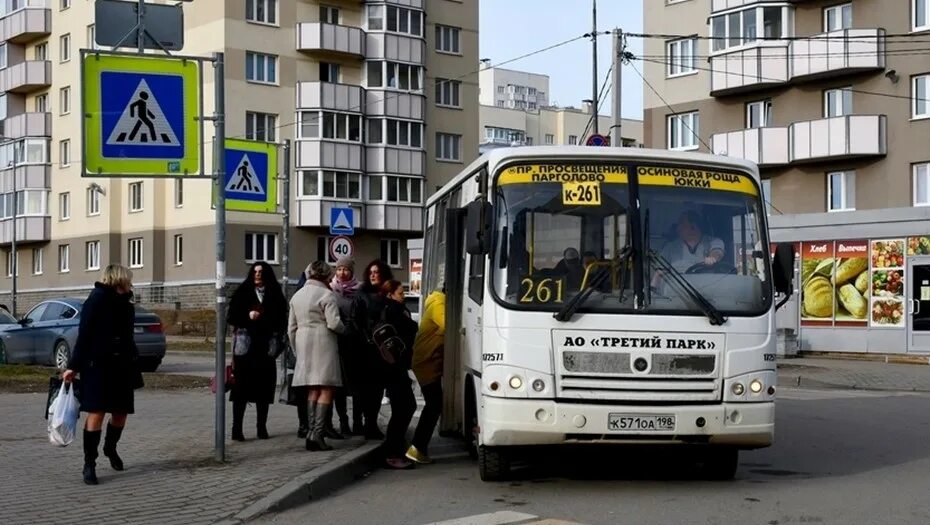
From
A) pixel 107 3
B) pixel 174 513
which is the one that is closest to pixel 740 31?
pixel 107 3

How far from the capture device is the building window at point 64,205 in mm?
64812

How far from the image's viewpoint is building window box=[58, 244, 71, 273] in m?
64.4

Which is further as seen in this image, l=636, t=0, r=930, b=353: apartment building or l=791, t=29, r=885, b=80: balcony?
l=791, t=29, r=885, b=80: balcony

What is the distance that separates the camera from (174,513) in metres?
8.63

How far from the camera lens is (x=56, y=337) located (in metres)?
25.8

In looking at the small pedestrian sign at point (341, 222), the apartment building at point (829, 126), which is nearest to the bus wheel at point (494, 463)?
the small pedestrian sign at point (341, 222)

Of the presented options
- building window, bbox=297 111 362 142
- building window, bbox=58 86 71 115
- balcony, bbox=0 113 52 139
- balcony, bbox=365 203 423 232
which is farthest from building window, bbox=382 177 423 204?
balcony, bbox=0 113 52 139

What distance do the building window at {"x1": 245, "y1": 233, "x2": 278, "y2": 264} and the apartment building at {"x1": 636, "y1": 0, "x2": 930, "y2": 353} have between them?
65.9ft

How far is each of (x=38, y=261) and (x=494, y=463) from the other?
61.1 metres

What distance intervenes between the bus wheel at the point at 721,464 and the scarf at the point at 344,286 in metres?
3.90

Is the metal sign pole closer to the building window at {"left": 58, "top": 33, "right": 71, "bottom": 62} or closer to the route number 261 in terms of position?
the route number 261

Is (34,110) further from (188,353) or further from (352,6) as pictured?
(188,353)

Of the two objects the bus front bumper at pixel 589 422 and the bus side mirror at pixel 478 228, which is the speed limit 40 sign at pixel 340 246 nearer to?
the bus side mirror at pixel 478 228

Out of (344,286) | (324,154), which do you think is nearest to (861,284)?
(344,286)
